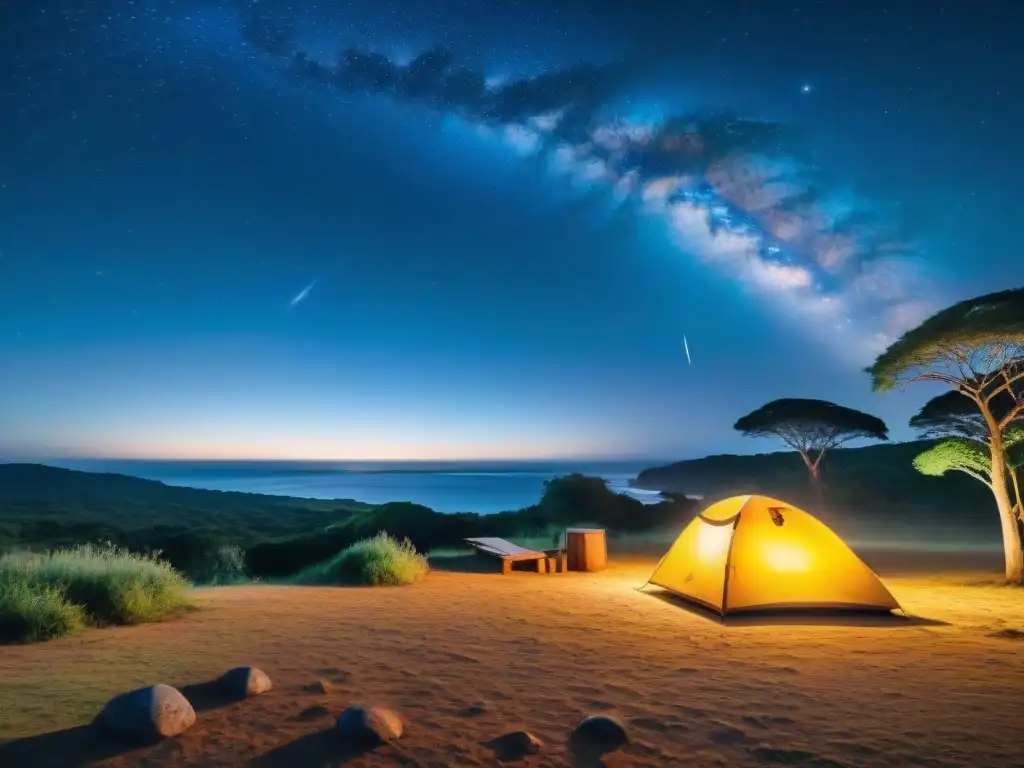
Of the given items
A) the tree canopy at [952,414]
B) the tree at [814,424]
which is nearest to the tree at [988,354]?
the tree canopy at [952,414]

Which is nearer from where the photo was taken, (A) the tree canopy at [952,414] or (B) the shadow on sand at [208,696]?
(B) the shadow on sand at [208,696]

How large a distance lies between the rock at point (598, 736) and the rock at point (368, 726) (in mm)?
1274

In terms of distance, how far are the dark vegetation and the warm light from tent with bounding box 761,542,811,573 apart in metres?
10.5

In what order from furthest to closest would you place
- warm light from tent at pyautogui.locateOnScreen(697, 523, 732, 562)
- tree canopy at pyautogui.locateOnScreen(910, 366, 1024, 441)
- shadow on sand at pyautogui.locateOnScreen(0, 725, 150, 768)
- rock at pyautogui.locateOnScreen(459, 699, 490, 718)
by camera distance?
tree canopy at pyautogui.locateOnScreen(910, 366, 1024, 441)
warm light from tent at pyautogui.locateOnScreen(697, 523, 732, 562)
rock at pyautogui.locateOnScreen(459, 699, 490, 718)
shadow on sand at pyautogui.locateOnScreen(0, 725, 150, 768)

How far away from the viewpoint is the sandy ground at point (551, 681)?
443cm

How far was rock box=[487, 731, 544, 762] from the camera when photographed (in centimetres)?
437

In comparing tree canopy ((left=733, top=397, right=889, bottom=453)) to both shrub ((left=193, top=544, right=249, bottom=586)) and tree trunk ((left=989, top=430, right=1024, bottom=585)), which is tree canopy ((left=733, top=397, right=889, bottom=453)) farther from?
shrub ((left=193, top=544, right=249, bottom=586))

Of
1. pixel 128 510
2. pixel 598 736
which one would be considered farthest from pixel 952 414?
pixel 128 510

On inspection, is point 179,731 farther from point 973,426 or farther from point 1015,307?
point 973,426

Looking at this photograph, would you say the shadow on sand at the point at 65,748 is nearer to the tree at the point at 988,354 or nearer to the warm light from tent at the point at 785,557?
the warm light from tent at the point at 785,557

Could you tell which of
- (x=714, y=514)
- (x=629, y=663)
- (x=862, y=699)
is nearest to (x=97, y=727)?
(x=629, y=663)

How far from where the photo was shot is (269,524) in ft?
95.2

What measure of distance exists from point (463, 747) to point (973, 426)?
100ft

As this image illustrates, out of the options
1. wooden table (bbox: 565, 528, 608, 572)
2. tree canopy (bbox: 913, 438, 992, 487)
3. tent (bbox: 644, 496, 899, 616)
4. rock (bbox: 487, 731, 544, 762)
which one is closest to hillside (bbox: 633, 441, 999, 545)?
tree canopy (bbox: 913, 438, 992, 487)
